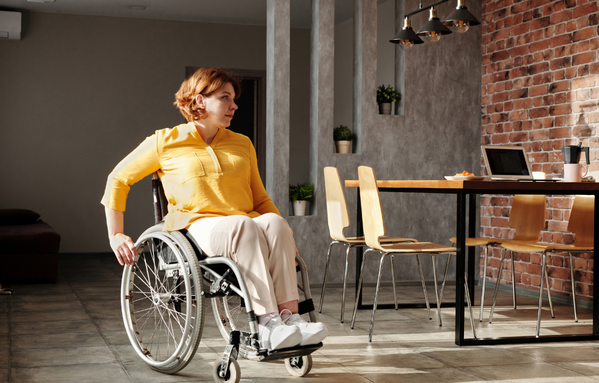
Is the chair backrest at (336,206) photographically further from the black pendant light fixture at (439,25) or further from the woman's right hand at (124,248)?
the woman's right hand at (124,248)

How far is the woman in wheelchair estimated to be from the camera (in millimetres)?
2273

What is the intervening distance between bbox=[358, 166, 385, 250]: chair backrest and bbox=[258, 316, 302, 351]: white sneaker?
4.09 feet

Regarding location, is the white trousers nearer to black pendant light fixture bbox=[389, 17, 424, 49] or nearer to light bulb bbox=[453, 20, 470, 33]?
light bulb bbox=[453, 20, 470, 33]

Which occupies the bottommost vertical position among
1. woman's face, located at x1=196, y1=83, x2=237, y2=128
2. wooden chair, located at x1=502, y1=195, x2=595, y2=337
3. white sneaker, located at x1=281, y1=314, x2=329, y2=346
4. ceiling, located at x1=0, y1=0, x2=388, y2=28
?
white sneaker, located at x1=281, y1=314, x2=329, y2=346

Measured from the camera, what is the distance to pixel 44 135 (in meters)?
7.15

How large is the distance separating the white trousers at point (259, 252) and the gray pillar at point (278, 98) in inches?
99.9

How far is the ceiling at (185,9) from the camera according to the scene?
21.9ft

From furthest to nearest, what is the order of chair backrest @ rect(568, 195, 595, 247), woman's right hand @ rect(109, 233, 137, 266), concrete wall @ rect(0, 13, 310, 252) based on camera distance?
concrete wall @ rect(0, 13, 310, 252), chair backrest @ rect(568, 195, 595, 247), woman's right hand @ rect(109, 233, 137, 266)

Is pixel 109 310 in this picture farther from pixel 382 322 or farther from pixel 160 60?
pixel 160 60

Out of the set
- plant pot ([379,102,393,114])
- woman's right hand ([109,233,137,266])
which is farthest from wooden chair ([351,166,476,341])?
plant pot ([379,102,393,114])

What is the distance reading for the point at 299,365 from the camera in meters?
2.56

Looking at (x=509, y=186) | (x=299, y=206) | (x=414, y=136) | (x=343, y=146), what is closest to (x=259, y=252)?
(x=509, y=186)

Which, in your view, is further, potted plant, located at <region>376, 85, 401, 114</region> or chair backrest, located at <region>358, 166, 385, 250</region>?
potted plant, located at <region>376, 85, 401, 114</region>

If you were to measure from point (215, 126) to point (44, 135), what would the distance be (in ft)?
16.8
